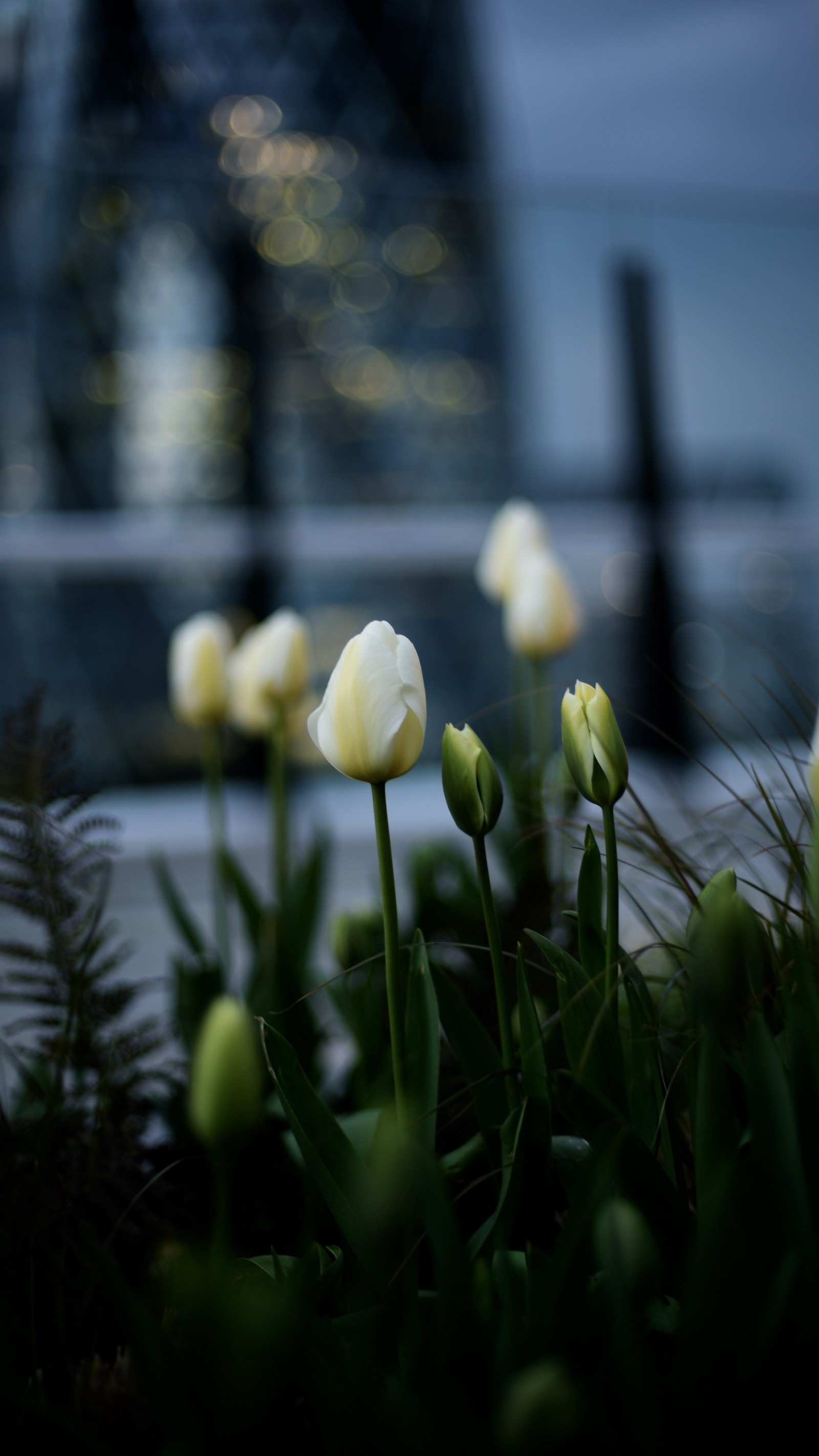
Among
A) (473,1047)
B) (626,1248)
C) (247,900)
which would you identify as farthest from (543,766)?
(626,1248)

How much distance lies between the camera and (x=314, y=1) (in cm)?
195

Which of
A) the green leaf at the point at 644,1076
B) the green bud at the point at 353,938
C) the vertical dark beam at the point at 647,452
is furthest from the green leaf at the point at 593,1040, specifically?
the vertical dark beam at the point at 647,452

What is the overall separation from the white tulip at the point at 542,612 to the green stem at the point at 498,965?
0.37m

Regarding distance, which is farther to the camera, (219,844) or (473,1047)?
(219,844)

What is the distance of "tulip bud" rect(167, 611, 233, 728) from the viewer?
29.0 inches

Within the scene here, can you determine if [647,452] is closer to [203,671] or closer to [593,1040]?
[203,671]

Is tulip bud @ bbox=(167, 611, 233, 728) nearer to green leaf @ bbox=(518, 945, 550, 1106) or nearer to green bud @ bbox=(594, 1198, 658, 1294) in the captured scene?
green leaf @ bbox=(518, 945, 550, 1106)

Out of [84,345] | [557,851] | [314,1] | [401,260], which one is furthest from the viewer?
[314,1]

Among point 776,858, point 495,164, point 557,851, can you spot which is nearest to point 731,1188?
point 776,858

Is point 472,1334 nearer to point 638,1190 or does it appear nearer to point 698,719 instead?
point 638,1190

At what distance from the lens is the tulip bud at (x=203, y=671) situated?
74cm

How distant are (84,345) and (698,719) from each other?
1.34 m

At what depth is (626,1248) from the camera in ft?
0.80

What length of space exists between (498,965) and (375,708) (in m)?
0.11
